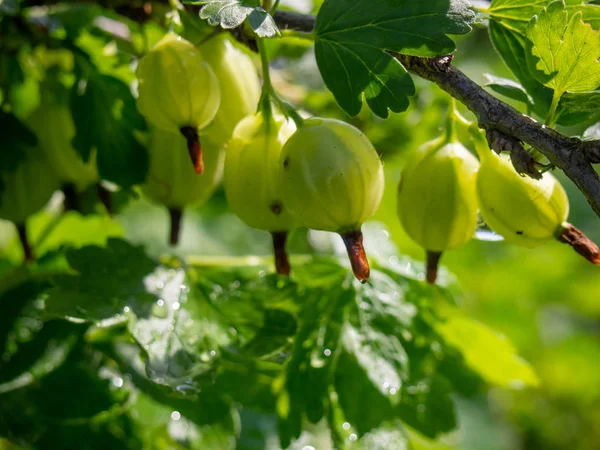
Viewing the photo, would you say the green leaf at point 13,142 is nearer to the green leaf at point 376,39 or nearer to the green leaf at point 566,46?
the green leaf at point 376,39

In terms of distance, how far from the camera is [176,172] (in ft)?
3.23

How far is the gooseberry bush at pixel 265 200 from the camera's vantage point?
74cm

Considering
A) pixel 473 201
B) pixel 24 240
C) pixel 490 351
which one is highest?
pixel 473 201

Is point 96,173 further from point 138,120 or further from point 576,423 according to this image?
point 576,423

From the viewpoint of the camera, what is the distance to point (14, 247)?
155 cm

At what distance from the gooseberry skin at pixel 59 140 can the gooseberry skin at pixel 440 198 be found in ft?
1.59

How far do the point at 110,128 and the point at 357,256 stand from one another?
473 millimetres

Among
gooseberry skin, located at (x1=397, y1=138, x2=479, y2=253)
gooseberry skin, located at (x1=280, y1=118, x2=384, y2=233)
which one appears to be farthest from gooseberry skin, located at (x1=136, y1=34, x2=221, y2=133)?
gooseberry skin, located at (x1=397, y1=138, x2=479, y2=253)

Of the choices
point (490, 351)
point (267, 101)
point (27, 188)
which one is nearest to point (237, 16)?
point (267, 101)

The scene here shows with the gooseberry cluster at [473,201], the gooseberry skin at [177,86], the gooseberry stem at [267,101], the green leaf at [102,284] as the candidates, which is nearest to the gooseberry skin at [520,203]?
the gooseberry cluster at [473,201]

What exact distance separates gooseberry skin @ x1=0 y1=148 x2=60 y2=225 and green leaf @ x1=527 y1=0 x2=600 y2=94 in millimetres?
712

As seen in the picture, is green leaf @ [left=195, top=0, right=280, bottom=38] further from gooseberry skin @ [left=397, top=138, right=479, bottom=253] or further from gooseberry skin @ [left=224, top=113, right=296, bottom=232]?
gooseberry skin @ [left=397, top=138, right=479, bottom=253]

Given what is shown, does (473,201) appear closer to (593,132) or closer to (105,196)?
(593,132)

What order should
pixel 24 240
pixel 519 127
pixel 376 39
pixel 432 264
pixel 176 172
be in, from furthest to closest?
pixel 24 240
pixel 176 172
pixel 432 264
pixel 376 39
pixel 519 127
